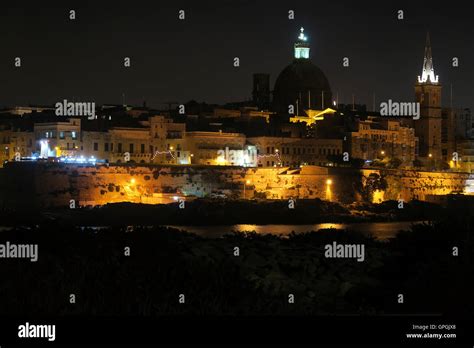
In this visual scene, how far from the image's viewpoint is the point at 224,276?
14.2 metres

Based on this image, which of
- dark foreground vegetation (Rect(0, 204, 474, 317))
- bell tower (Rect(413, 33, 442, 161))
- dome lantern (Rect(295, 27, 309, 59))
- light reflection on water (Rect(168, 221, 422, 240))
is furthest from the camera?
dome lantern (Rect(295, 27, 309, 59))

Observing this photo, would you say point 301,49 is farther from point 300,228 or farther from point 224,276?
point 224,276

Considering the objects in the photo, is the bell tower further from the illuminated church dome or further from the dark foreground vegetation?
the dark foreground vegetation

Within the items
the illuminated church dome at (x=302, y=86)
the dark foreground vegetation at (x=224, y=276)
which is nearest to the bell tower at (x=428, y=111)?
the illuminated church dome at (x=302, y=86)

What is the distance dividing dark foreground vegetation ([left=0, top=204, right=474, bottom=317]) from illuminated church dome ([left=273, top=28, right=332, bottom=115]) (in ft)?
127

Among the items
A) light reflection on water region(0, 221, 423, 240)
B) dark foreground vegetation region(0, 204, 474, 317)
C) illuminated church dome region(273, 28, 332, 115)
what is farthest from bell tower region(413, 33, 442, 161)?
dark foreground vegetation region(0, 204, 474, 317)

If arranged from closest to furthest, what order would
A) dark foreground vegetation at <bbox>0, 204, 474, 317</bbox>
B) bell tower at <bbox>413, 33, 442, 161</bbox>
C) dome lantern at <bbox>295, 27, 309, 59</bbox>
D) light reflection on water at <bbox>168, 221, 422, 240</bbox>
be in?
dark foreground vegetation at <bbox>0, 204, 474, 317</bbox> → light reflection on water at <bbox>168, 221, 422, 240</bbox> → bell tower at <bbox>413, 33, 442, 161</bbox> → dome lantern at <bbox>295, 27, 309, 59</bbox>

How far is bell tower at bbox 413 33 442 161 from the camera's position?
57188 mm

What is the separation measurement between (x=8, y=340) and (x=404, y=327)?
3710mm

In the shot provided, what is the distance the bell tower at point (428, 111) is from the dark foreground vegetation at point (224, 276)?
38269mm

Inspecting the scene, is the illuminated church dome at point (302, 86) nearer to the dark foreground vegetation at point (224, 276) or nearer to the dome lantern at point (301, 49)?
the dome lantern at point (301, 49)

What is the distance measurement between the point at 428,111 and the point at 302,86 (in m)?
7.57

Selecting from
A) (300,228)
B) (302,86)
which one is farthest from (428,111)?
(300,228)

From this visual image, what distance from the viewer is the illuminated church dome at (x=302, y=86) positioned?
5825 centimetres
